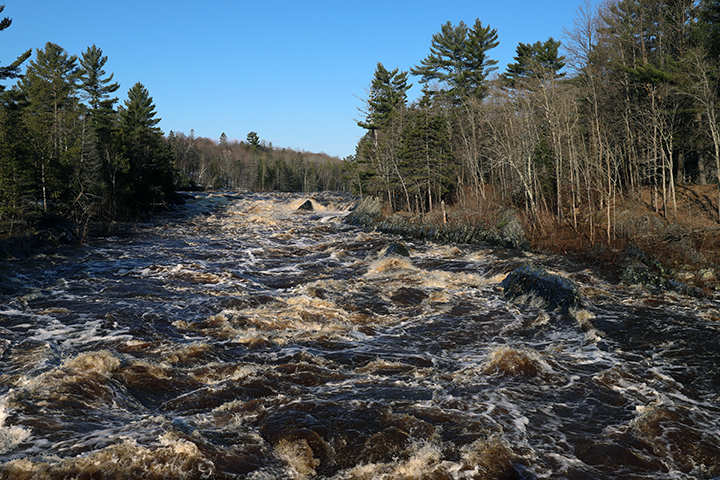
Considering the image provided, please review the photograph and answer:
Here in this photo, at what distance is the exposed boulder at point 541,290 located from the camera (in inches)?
569

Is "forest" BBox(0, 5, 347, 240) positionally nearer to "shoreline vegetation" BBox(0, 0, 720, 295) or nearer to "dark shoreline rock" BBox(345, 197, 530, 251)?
"shoreline vegetation" BBox(0, 0, 720, 295)

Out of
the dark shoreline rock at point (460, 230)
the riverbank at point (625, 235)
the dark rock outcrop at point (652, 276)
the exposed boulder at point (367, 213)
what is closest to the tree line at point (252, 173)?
the exposed boulder at point (367, 213)

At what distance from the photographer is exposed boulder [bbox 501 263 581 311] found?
14.5m

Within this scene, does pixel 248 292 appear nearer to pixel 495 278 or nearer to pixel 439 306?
pixel 439 306

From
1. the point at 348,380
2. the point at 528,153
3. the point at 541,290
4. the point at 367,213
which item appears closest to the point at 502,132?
the point at 528,153

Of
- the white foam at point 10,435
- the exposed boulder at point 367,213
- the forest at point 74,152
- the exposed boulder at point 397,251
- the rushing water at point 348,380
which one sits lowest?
the rushing water at point 348,380

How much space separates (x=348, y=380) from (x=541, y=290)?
29.3 ft

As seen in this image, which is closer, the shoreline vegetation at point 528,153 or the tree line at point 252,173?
the shoreline vegetation at point 528,153

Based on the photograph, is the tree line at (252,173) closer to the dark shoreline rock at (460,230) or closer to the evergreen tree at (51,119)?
the evergreen tree at (51,119)

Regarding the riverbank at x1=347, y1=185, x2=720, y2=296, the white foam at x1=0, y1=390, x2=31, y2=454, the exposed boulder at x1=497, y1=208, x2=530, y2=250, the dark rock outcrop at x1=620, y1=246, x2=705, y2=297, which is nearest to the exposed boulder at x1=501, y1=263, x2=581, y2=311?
the dark rock outcrop at x1=620, y1=246, x2=705, y2=297

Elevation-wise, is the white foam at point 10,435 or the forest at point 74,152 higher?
the forest at point 74,152

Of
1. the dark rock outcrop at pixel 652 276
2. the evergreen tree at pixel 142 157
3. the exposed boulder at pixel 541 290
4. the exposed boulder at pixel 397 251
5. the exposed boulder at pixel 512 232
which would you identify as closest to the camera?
the exposed boulder at pixel 541 290

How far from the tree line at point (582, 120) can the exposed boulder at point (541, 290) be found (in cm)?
957

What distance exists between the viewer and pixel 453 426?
288 inches
